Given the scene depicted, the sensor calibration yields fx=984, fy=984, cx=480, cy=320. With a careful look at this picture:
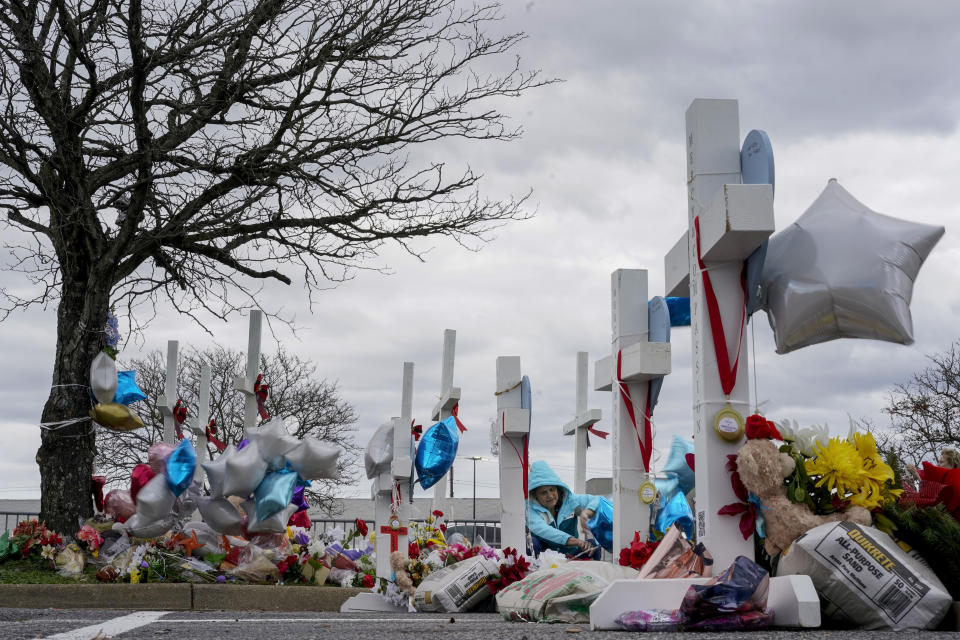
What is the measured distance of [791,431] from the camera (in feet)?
15.6

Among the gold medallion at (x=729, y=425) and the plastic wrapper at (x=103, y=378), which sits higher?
the plastic wrapper at (x=103, y=378)

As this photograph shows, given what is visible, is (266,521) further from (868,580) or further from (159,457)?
(868,580)

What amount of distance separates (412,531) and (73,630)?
678 centimetres

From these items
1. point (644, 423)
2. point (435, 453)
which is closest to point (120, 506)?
point (435, 453)

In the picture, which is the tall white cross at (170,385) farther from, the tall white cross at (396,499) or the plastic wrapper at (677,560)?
the plastic wrapper at (677,560)

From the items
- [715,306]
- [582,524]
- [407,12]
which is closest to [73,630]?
[715,306]

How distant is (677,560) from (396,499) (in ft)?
16.4

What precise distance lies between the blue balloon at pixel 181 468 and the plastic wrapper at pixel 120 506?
3.65 feet

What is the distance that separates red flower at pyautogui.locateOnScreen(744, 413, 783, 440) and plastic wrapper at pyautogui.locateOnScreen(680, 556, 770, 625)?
0.64 m

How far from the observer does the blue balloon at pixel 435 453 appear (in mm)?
9180

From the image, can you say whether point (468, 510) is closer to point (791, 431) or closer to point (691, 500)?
point (691, 500)

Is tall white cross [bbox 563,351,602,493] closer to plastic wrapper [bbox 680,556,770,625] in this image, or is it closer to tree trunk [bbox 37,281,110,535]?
tree trunk [bbox 37,281,110,535]

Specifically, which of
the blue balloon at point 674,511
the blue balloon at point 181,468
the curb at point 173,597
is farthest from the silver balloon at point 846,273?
the blue balloon at point 181,468

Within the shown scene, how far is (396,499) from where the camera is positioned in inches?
371
